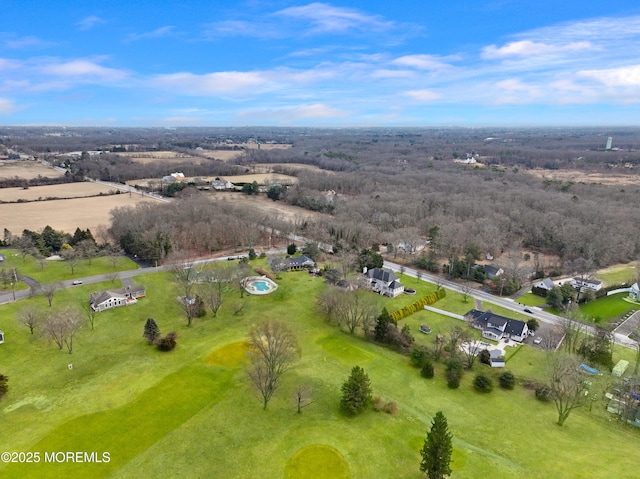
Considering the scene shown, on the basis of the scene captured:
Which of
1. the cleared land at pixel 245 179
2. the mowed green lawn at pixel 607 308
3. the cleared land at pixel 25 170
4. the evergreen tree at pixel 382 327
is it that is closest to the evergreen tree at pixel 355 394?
the evergreen tree at pixel 382 327

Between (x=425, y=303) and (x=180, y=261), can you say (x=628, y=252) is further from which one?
(x=180, y=261)

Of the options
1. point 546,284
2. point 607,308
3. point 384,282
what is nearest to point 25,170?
point 384,282

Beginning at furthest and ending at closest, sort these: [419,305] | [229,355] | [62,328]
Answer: [419,305]
[229,355]
[62,328]

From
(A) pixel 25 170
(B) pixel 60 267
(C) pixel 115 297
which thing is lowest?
(B) pixel 60 267

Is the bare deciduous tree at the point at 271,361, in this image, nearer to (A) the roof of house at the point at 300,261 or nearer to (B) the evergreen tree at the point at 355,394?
(B) the evergreen tree at the point at 355,394

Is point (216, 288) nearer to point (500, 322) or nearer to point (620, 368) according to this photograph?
point (500, 322)

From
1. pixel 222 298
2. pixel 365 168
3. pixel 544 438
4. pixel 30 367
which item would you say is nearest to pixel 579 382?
pixel 544 438

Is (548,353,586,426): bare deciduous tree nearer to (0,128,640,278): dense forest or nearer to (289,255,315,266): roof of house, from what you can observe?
(0,128,640,278): dense forest
